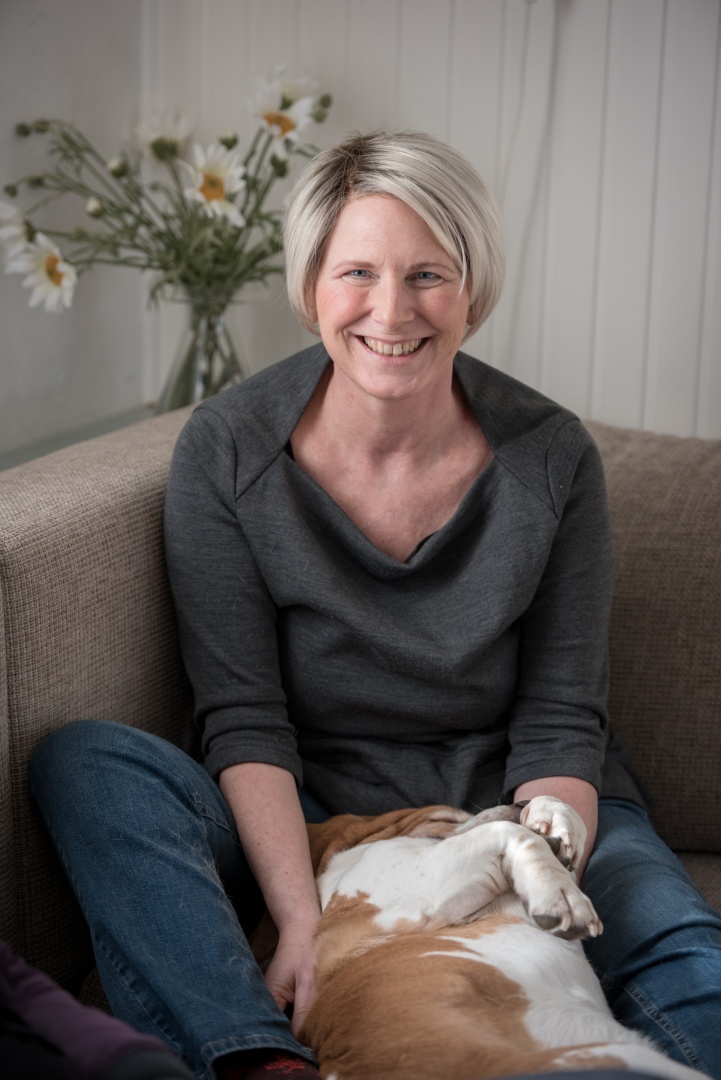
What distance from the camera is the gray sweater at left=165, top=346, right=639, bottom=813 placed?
142 centimetres

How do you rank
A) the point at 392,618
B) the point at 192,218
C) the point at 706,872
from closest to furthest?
the point at 392,618 → the point at 706,872 → the point at 192,218

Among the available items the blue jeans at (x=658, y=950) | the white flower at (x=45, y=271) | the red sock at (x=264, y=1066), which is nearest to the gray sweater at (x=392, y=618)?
the blue jeans at (x=658, y=950)

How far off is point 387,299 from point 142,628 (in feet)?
1.71

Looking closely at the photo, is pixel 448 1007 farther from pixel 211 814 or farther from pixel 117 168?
pixel 117 168

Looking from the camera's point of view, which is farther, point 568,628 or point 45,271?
point 45,271

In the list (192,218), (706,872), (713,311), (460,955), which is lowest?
(706,872)

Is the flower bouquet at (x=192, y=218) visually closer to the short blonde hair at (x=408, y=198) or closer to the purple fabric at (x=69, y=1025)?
the short blonde hair at (x=408, y=198)

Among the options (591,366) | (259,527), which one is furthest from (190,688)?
(591,366)

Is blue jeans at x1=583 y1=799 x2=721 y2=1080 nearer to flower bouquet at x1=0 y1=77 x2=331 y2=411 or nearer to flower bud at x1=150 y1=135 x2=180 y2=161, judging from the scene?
flower bouquet at x1=0 y1=77 x2=331 y2=411

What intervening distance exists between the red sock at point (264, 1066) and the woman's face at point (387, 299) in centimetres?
73

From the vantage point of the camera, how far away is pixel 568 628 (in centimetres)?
147

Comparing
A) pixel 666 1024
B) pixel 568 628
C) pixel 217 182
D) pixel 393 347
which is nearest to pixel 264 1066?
pixel 666 1024

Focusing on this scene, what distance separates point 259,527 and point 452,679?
305mm

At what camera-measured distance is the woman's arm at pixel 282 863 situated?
122 centimetres
